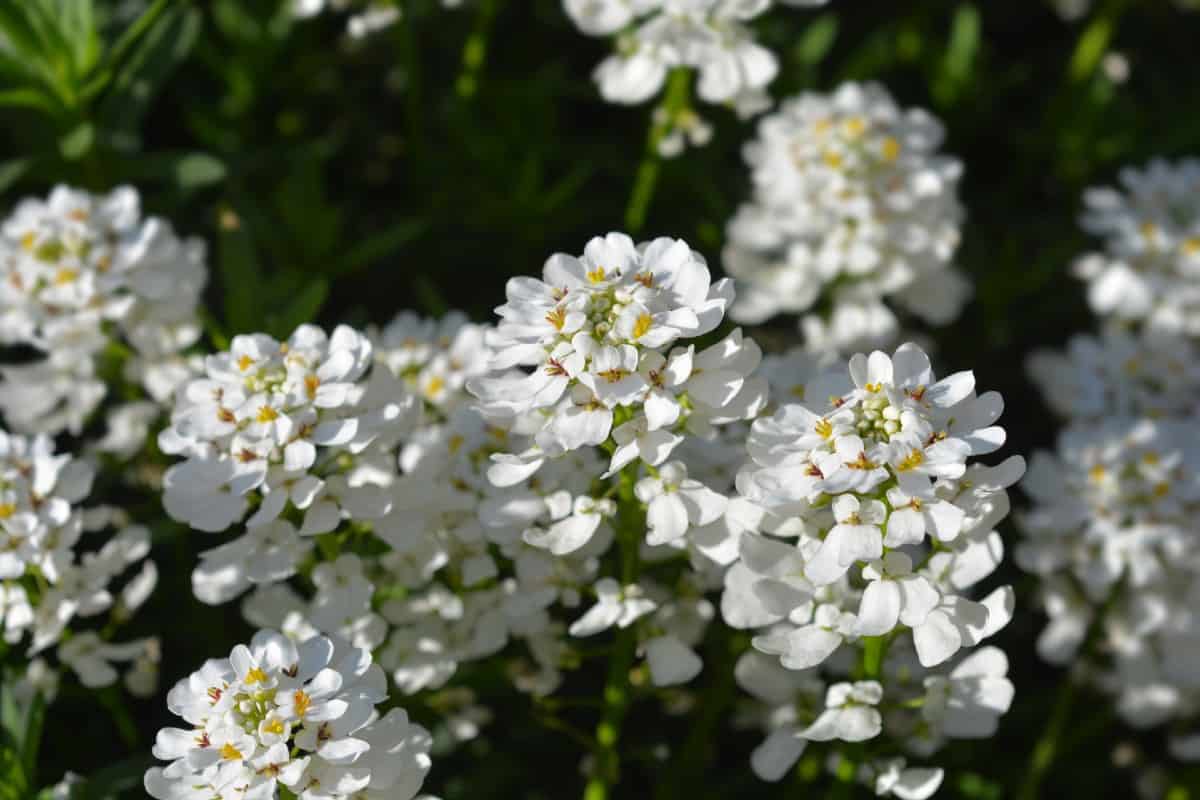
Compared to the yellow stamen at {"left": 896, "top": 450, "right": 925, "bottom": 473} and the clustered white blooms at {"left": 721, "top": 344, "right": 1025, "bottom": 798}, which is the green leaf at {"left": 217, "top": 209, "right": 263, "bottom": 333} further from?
the yellow stamen at {"left": 896, "top": 450, "right": 925, "bottom": 473}

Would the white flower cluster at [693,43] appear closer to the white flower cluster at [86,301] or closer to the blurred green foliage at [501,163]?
the blurred green foliage at [501,163]

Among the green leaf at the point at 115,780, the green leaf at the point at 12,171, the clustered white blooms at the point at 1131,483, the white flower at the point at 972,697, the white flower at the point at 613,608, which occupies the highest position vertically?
the green leaf at the point at 12,171

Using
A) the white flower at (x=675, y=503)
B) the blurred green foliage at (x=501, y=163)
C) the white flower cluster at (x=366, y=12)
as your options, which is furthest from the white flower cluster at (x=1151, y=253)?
the white flower at (x=675, y=503)

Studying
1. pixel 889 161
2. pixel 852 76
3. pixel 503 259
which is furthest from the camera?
pixel 852 76

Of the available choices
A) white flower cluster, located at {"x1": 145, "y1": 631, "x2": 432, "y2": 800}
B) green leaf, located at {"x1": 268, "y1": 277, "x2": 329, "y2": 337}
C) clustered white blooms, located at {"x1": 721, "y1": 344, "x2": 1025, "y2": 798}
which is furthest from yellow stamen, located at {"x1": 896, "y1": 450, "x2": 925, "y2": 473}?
green leaf, located at {"x1": 268, "y1": 277, "x2": 329, "y2": 337}

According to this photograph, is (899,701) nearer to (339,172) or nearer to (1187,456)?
(1187,456)

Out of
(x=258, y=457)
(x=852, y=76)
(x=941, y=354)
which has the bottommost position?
(x=941, y=354)

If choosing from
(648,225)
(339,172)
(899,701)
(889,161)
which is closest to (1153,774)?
(899,701)

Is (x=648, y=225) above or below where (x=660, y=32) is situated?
below
